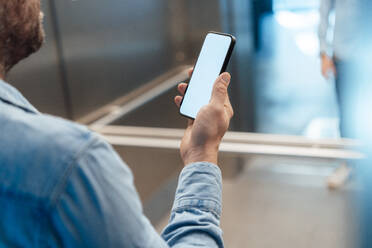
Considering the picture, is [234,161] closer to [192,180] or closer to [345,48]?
[345,48]

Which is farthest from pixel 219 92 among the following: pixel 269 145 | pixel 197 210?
pixel 269 145

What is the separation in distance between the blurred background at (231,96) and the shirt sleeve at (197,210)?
115 centimetres

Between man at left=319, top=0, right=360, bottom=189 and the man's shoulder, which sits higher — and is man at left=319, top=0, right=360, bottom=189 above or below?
below

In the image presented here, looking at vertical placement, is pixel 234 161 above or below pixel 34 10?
below

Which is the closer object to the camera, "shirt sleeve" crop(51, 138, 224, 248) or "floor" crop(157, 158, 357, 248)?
"shirt sleeve" crop(51, 138, 224, 248)

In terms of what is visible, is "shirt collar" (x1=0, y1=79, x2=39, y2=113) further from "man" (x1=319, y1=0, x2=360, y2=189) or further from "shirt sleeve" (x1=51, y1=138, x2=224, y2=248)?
"man" (x1=319, y1=0, x2=360, y2=189)

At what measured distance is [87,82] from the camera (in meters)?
2.24

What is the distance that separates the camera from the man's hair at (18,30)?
61cm

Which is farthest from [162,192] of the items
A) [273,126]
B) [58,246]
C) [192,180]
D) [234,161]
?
[58,246]

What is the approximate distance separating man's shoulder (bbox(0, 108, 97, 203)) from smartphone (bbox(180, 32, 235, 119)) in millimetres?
457

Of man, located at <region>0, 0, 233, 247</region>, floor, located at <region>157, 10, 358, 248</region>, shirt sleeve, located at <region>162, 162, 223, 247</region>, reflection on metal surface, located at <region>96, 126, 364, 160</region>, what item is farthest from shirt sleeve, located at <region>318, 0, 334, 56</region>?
man, located at <region>0, 0, 233, 247</region>

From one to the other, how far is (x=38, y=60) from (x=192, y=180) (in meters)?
1.35

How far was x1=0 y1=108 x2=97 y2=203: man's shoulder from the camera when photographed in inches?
19.8

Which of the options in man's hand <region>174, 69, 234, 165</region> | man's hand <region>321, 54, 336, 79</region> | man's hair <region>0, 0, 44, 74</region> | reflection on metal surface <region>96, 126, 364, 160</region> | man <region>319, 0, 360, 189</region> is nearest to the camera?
man's hair <region>0, 0, 44, 74</region>
